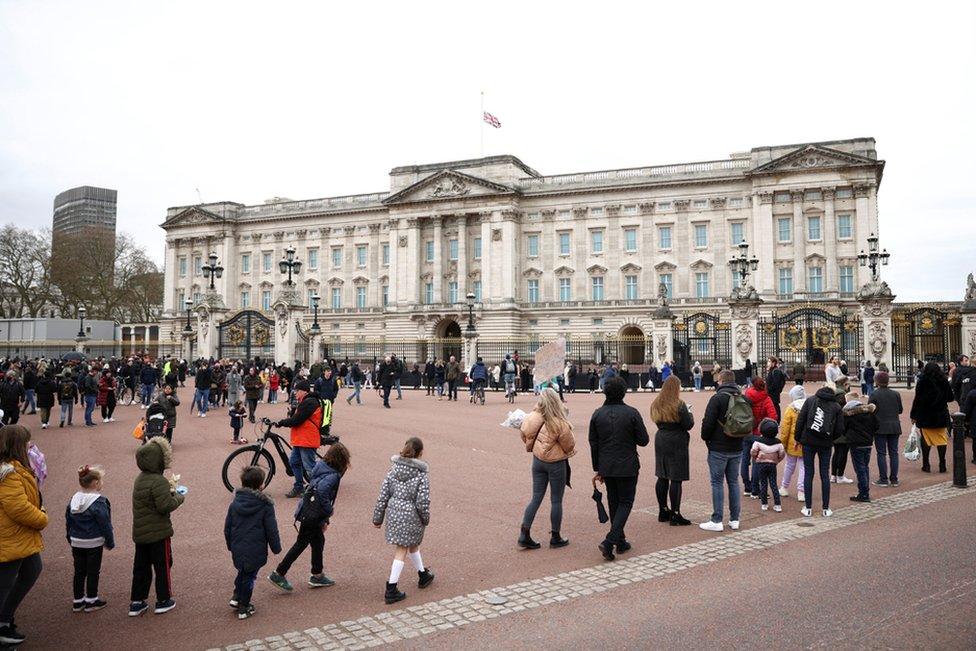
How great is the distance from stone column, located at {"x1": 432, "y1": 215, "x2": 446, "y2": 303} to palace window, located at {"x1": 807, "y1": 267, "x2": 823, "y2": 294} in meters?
30.7

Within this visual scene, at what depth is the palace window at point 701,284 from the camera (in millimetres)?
53781

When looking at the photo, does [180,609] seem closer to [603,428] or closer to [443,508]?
[443,508]

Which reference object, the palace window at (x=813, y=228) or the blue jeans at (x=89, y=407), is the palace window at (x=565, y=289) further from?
the blue jeans at (x=89, y=407)

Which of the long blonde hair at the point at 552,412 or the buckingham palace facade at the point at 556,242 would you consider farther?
the buckingham palace facade at the point at 556,242

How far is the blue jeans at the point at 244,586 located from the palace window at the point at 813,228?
53.1 meters

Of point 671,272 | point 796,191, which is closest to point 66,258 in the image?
point 671,272

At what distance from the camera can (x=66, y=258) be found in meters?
68.1

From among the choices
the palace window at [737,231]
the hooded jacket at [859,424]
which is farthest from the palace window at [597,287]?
the hooded jacket at [859,424]

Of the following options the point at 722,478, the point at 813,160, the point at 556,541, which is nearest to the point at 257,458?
the point at 556,541

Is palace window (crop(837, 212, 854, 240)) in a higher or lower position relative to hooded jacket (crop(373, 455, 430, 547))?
higher

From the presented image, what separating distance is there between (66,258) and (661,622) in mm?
77849

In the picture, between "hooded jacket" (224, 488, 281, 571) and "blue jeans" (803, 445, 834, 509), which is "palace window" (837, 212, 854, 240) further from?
"hooded jacket" (224, 488, 281, 571)

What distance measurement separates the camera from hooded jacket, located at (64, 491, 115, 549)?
18.8 ft

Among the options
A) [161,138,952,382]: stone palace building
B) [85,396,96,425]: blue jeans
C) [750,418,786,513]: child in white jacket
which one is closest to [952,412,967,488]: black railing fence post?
[750,418,786,513]: child in white jacket
